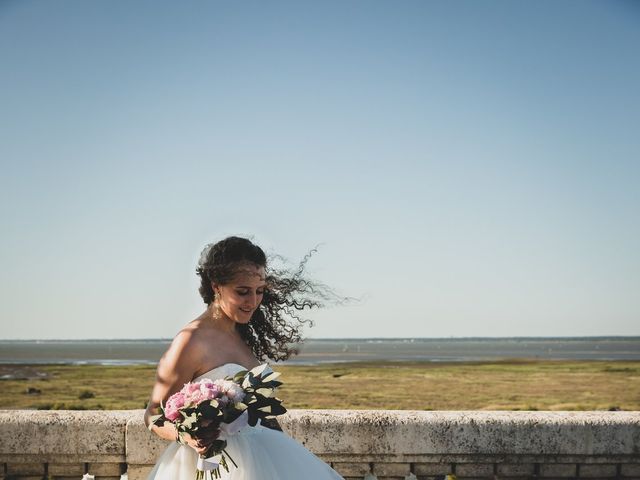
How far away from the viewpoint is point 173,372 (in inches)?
104

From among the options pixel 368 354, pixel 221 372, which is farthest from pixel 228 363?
pixel 368 354

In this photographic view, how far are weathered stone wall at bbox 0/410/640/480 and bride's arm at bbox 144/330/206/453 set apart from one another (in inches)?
44.0

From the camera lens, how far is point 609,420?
370 centimetres

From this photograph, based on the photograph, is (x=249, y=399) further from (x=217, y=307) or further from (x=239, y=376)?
(x=217, y=307)

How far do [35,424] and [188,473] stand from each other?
1.54 metres

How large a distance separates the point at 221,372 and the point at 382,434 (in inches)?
52.7

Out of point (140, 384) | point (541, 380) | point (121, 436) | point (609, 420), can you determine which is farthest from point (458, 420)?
point (541, 380)

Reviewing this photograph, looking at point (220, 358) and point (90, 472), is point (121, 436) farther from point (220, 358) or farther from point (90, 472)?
point (220, 358)

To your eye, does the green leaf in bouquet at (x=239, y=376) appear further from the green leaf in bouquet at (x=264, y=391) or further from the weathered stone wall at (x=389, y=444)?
the weathered stone wall at (x=389, y=444)

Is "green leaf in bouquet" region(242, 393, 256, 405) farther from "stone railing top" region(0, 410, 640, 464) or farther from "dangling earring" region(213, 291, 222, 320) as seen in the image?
"stone railing top" region(0, 410, 640, 464)

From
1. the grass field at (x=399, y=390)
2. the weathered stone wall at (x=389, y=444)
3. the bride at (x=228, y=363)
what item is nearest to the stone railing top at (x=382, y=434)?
the weathered stone wall at (x=389, y=444)

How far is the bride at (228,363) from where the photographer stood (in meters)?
2.60

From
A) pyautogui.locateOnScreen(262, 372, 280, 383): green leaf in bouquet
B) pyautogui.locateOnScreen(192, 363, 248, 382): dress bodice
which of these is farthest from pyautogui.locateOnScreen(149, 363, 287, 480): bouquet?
pyautogui.locateOnScreen(192, 363, 248, 382): dress bodice

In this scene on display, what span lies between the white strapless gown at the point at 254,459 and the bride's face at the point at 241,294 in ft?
0.92
